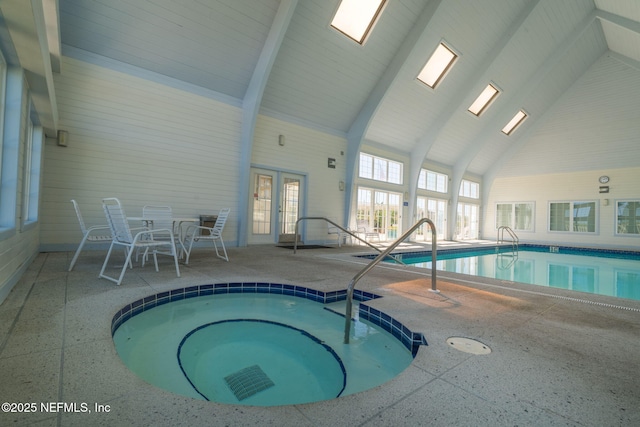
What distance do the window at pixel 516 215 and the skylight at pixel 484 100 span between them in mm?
4872

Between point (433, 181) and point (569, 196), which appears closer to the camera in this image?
point (569, 196)

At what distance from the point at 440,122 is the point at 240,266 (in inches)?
294

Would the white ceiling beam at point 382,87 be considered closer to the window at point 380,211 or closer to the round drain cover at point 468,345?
the window at point 380,211

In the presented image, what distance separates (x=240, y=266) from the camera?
386cm

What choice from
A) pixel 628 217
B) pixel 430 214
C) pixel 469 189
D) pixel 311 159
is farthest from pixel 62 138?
pixel 628 217

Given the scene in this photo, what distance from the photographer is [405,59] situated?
21.2 feet

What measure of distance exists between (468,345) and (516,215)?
12794mm

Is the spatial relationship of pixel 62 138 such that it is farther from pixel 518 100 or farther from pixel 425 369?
pixel 518 100

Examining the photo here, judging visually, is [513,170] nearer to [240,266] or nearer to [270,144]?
[270,144]

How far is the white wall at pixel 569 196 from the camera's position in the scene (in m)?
9.60

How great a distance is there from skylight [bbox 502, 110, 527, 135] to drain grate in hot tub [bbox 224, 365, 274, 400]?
1211cm

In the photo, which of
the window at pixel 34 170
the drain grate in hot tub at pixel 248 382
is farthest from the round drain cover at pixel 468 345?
the window at pixel 34 170

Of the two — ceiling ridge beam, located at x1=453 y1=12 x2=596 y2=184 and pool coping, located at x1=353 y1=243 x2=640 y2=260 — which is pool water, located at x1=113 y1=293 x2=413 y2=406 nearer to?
pool coping, located at x1=353 y1=243 x2=640 y2=260

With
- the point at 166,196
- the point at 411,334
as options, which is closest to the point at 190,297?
the point at 411,334
